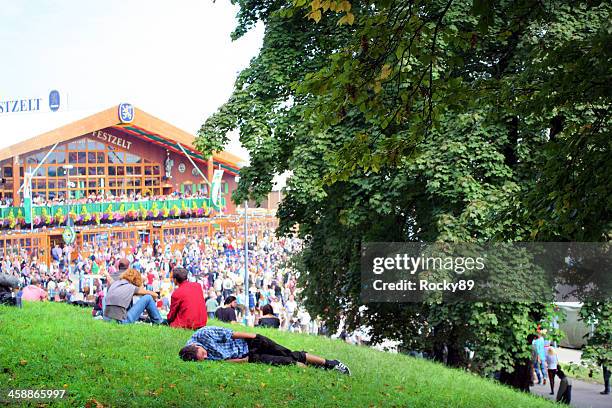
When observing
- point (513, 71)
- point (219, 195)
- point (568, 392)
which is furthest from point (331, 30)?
point (219, 195)

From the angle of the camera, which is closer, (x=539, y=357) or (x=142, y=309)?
(x=142, y=309)

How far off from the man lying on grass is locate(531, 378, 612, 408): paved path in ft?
34.8

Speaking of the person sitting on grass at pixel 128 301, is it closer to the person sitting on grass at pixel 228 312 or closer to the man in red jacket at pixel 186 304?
the man in red jacket at pixel 186 304

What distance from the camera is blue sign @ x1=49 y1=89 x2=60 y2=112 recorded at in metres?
55.3

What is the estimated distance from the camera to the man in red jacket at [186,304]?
11.7 m

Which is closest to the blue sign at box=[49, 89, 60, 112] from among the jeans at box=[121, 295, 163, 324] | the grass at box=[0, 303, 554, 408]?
the jeans at box=[121, 295, 163, 324]

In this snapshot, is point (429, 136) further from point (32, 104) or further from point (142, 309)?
point (32, 104)

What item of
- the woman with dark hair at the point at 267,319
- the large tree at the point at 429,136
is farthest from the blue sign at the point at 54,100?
the woman with dark hair at the point at 267,319

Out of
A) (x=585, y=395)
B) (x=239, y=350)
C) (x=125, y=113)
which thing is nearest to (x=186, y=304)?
(x=239, y=350)

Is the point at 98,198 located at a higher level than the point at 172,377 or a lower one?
higher

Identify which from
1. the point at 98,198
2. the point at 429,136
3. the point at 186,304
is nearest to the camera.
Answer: the point at 186,304

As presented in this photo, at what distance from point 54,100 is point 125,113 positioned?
12124 millimetres

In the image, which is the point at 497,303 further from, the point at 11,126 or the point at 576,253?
the point at 11,126

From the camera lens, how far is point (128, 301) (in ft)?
42.0
